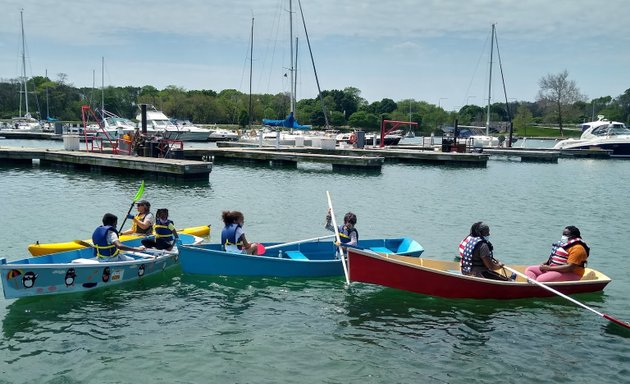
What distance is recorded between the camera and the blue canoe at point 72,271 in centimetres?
1141

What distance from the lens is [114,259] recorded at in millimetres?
13078

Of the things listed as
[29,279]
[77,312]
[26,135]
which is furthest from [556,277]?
[26,135]

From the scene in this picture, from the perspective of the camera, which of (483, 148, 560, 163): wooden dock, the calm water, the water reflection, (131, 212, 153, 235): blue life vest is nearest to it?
the calm water

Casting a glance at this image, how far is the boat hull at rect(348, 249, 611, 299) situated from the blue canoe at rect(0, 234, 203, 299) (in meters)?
4.78

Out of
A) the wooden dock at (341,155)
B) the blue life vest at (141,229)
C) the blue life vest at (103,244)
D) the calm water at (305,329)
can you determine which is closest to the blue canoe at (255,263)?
the calm water at (305,329)

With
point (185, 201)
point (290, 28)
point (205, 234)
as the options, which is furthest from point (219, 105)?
point (205, 234)

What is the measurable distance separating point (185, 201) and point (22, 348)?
16.5 meters

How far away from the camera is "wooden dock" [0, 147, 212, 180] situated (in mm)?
32531

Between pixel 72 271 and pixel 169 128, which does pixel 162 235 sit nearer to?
pixel 72 271

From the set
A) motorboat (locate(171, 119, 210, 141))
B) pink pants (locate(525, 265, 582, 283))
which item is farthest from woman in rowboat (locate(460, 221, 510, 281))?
motorboat (locate(171, 119, 210, 141))

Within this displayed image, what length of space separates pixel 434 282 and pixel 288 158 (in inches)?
1259

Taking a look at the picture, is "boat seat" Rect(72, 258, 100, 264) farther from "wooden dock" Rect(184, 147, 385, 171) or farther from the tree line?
the tree line

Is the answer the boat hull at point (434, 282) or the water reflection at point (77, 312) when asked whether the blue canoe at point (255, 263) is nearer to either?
the water reflection at point (77, 312)

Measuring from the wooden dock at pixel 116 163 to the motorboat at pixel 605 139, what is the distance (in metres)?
48.6
